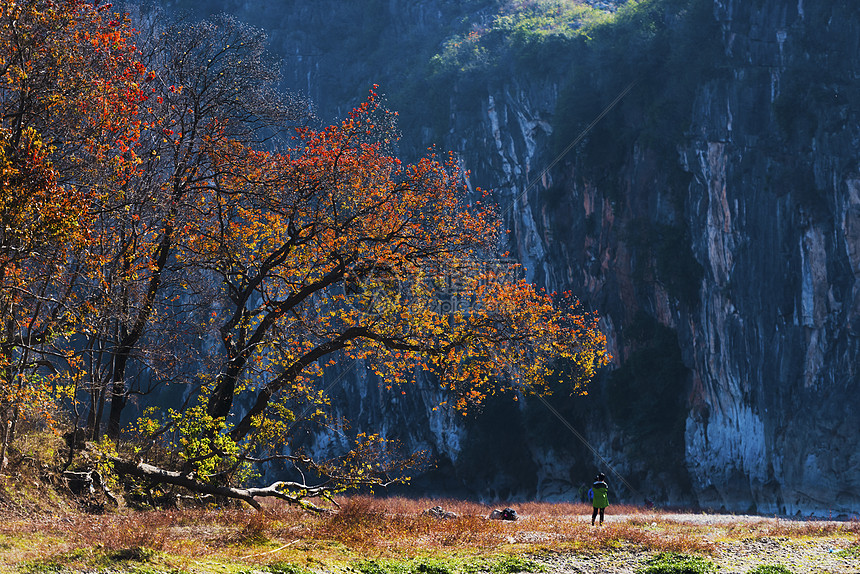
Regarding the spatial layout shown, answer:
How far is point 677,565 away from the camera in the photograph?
35.9ft

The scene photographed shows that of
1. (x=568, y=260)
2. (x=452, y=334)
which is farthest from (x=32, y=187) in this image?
(x=568, y=260)

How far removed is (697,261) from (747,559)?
89.2ft

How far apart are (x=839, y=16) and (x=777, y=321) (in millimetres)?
13781

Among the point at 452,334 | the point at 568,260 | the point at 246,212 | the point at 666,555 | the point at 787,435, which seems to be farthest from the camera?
the point at 568,260

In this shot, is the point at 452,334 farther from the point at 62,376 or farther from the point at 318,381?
the point at 318,381

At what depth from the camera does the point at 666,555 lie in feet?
38.3

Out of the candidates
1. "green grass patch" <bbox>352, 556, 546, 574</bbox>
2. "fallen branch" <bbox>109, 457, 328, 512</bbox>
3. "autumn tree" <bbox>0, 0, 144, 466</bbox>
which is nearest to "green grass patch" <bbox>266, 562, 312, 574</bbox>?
"green grass patch" <bbox>352, 556, 546, 574</bbox>

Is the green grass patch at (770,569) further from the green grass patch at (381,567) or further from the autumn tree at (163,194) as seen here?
the autumn tree at (163,194)

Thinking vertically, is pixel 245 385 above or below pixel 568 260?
below

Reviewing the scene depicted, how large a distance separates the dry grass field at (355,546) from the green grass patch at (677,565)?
0.02 meters

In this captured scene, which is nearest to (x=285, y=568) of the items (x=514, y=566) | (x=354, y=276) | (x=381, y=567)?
(x=381, y=567)

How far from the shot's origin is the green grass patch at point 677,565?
10641 millimetres

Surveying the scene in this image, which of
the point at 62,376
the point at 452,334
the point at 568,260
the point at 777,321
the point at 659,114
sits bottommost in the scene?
the point at 62,376

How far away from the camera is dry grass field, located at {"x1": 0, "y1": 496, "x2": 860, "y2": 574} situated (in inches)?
361
